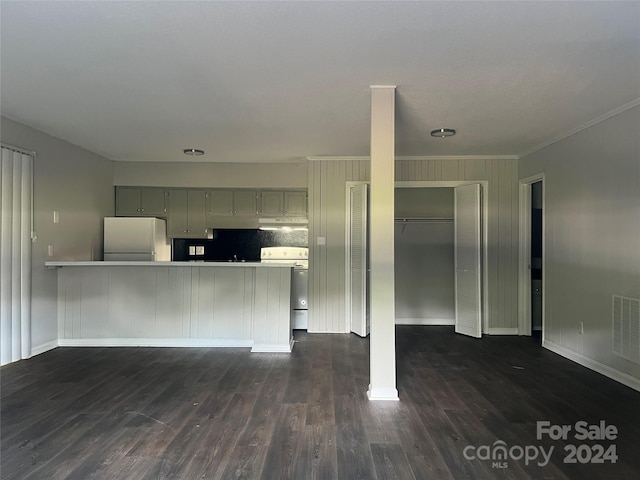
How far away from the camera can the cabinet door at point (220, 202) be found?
5598 millimetres

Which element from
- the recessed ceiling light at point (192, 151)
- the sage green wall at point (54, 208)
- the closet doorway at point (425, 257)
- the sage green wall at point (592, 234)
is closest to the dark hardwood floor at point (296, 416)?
the sage green wall at point (592, 234)

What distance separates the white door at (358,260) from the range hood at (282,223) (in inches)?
37.2

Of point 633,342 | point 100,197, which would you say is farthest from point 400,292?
point 100,197

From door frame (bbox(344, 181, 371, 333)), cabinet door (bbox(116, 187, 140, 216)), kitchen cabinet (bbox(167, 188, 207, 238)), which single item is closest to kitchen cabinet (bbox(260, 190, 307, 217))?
door frame (bbox(344, 181, 371, 333))

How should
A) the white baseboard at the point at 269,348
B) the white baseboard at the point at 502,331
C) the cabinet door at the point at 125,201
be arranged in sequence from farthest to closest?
the cabinet door at the point at 125,201, the white baseboard at the point at 502,331, the white baseboard at the point at 269,348

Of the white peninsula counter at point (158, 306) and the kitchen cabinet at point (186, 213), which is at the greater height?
the kitchen cabinet at point (186, 213)

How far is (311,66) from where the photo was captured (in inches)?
95.0

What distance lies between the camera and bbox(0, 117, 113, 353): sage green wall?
3.84 meters

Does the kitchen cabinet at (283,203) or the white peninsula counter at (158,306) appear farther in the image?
the kitchen cabinet at (283,203)

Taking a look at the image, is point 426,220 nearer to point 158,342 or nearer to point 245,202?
point 245,202

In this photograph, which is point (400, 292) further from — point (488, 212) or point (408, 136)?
point (408, 136)

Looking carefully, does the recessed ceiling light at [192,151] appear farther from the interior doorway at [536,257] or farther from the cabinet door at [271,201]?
the interior doorway at [536,257]

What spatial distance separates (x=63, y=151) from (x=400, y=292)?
502 centimetres

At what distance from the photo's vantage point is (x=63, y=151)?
430 cm
